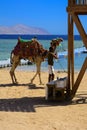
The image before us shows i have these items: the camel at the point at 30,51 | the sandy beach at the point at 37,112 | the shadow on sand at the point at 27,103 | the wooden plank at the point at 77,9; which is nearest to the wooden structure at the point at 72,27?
the wooden plank at the point at 77,9

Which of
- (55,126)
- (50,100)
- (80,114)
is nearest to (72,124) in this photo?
(55,126)

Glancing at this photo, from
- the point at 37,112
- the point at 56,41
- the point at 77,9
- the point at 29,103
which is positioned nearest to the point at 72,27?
the point at 77,9

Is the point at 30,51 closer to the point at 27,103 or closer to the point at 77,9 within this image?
the point at 27,103

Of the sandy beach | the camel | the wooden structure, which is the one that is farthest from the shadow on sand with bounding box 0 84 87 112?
the camel

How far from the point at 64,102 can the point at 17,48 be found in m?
4.44

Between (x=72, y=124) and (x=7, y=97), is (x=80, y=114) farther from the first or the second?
(x=7, y=97)

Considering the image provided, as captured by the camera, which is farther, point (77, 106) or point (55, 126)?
point (77, 106)

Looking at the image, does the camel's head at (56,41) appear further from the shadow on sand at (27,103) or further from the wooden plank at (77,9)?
the wooden plank at (77,9)

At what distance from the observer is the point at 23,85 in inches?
616

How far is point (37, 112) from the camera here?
10.4 m

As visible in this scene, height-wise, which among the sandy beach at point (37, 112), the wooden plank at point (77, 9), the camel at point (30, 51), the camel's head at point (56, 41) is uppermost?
the wooden plank at point (77, 9)

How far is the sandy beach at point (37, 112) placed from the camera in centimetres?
897

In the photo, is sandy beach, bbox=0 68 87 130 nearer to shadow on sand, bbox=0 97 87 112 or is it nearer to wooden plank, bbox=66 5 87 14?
shadow on sand, bbox=0 97 87 112

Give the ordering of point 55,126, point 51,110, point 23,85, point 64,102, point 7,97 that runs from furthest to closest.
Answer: point 23,85 → point 7,97 → point 64,102 → point 51,110 → point 55,126
